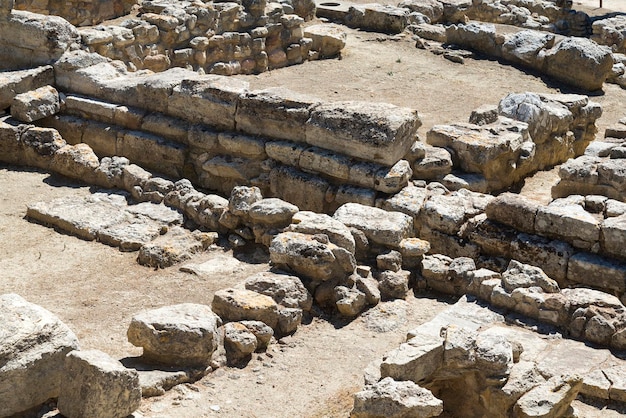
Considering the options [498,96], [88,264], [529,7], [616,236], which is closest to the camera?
[616,236]

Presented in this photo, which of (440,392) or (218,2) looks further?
(218,2)

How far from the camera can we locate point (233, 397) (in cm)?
739

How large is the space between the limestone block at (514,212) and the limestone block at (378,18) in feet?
37.2

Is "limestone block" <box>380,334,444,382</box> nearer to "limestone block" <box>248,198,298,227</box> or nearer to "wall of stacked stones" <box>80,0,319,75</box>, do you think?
"limestone block" <box>248,198,298,227</box>

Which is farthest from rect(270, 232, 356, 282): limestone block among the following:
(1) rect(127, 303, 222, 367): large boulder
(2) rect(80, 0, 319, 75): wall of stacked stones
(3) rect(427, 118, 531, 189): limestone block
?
(2) rect(80, 0, 319, 75): wall of stacked stones

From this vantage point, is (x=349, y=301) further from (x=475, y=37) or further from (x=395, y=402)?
(x=475, y=37)

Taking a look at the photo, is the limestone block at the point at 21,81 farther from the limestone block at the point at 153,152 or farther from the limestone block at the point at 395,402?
the limestone block at the point at 395,402

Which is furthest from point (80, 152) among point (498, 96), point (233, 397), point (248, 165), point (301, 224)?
point (498, 96)

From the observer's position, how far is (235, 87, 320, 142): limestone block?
11.2 metres

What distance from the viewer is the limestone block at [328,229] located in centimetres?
914

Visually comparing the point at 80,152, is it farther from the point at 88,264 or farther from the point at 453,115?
the point at 453,115

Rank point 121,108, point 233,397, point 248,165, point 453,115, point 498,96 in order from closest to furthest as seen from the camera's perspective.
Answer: point 233,397 → point 248,165 → point 121,108 → point 453,115 → point 498,96

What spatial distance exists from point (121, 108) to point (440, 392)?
6.59 m

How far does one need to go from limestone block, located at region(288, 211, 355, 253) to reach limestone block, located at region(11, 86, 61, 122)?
4.76 metres
